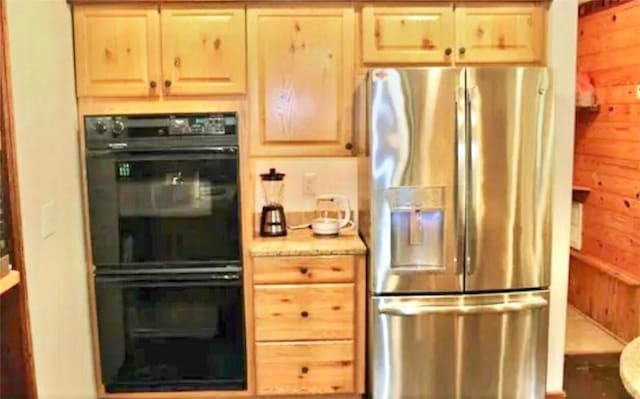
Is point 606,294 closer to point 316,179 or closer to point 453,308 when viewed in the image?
point 453,308

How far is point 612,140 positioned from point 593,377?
1.60 meters

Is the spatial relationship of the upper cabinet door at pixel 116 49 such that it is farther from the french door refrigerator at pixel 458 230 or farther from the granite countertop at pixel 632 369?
the granite countertop at pixel 632 369

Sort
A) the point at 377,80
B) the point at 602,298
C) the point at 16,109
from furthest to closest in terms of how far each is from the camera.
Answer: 1. the point at 602,298
2. the point at 377,80
3. the point at 16,109

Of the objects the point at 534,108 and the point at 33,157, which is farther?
the point at 534,108

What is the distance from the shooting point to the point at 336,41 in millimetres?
2961

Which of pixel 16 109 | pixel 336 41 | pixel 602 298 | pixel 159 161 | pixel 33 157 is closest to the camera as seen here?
pixel 16 109

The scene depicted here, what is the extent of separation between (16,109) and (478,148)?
183cm

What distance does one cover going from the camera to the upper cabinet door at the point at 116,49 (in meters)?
2.83

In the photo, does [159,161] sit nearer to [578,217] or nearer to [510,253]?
[510,253]

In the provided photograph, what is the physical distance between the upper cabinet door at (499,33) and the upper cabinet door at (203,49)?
3.56 ft

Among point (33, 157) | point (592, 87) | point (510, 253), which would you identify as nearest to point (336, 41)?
point (510, 253)

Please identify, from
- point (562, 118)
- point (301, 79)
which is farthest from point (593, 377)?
point (301, 79)

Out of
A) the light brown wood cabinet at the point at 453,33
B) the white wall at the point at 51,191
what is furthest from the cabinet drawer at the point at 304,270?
the light brown wood cabinet at the point at 453,33

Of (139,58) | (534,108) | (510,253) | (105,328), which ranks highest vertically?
(139,58)
